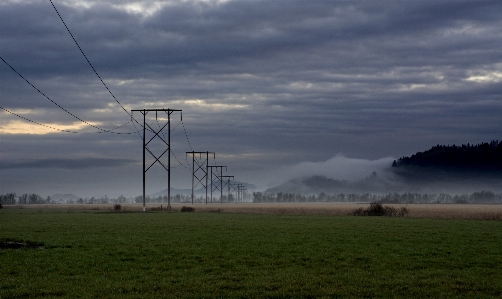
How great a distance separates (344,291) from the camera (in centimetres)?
1906

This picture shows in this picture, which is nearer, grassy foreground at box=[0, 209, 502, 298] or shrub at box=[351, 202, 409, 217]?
grassy foreground at box=[0, 209, 502, 298]

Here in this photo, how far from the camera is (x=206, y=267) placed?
2433 centimetres

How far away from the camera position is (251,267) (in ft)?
80.3

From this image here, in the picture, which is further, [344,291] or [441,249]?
[441,249]

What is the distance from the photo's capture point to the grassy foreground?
19203 millimetres

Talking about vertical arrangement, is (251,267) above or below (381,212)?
above

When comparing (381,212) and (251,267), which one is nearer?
(251,267)

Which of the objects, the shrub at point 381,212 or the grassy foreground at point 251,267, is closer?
the grassy foreground at point 251,267

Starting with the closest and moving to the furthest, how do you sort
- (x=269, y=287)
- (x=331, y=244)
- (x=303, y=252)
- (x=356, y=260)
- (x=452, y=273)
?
(x=269, y=287), (x=452, y=273), (x=356, y=260), (x=303, y=252), (x=331, y=244)

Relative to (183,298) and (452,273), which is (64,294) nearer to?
(183,298)

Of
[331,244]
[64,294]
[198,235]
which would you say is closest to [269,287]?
[64,294]

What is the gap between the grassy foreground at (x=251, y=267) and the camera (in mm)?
19203

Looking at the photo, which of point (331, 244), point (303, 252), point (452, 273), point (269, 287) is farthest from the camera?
point (331, 244)

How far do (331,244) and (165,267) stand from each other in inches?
507
